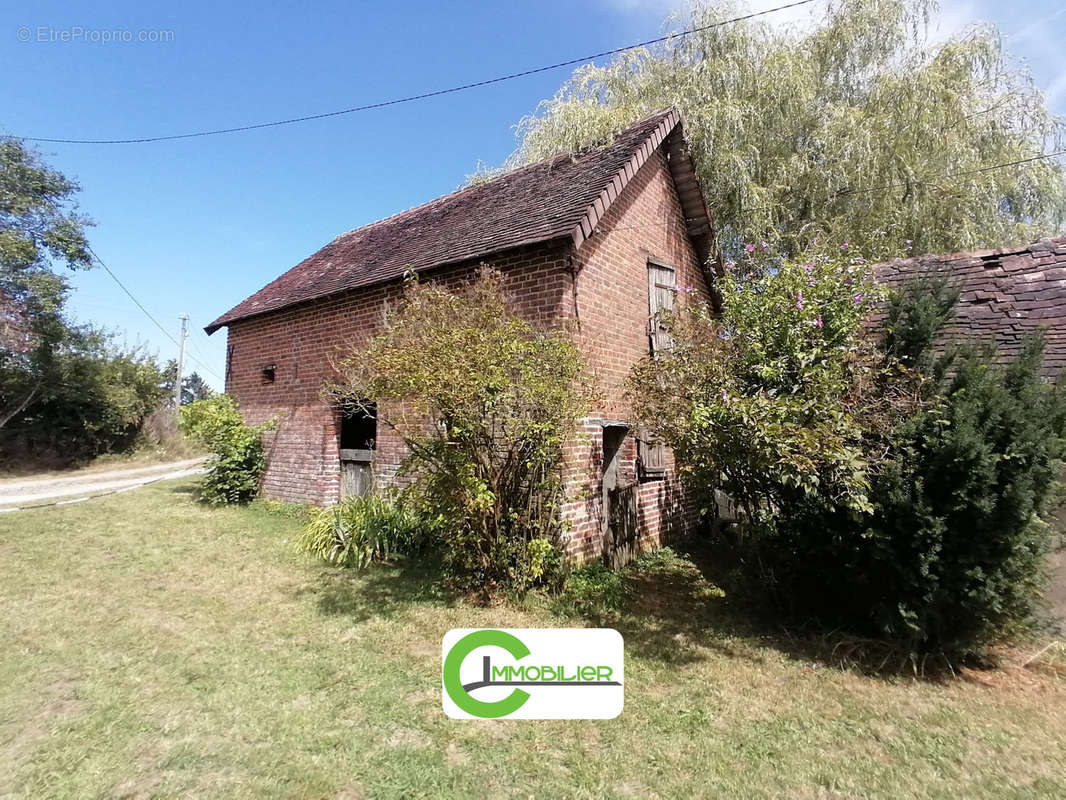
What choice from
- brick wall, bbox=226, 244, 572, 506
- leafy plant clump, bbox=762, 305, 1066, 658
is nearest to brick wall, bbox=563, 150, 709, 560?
brick wall, bbox=226, 244, 572, 506

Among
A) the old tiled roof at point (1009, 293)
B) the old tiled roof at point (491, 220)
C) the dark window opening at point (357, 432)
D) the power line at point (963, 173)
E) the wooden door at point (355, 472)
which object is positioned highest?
the power line at point (963, 173)

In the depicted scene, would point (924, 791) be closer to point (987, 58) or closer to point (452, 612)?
point (452, 612)

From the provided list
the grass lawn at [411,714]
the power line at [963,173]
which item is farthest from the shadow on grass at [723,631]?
the power line at [963,173]

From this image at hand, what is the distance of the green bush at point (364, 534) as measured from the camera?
6.82m

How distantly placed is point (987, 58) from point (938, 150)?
279 centimetres

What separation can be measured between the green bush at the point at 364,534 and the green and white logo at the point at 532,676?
297 centimetres

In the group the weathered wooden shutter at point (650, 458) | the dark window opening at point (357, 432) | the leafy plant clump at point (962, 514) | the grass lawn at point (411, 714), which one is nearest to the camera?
the grass lawn at point (411, 714)

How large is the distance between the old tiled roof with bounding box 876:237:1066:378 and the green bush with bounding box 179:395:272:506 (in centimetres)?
1146

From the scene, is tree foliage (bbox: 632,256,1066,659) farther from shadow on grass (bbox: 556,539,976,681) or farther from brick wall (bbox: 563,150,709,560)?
brick wall (bbox: 563,150,709,560)

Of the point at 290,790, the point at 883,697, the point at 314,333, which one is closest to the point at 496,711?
the point at 290,790

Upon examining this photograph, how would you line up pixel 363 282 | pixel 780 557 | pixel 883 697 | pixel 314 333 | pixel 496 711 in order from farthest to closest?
pixel 314 333, pixel 363 282, pixel 780 557, pixel 883 697, pixel 496 711

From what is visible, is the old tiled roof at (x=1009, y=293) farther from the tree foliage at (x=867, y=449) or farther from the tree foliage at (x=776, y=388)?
the tree foliage at (x=776, y=388)

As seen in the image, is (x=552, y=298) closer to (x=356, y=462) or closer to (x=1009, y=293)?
(x=356, y=462)

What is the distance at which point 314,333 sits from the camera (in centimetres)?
973
